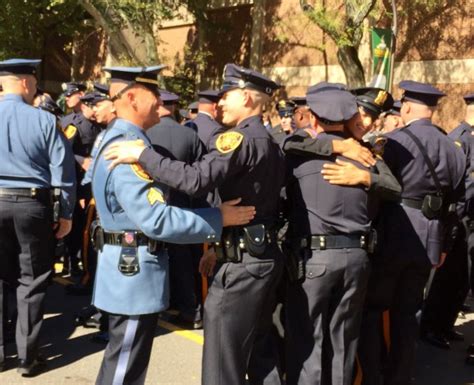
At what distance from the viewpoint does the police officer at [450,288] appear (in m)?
6.01

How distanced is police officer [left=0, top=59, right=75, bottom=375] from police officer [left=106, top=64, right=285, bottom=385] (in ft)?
5.88

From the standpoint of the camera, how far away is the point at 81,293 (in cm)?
702

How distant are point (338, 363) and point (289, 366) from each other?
0.30 m

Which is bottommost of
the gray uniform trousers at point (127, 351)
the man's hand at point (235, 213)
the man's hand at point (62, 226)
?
the gray uniform trousers at point (127, 351)

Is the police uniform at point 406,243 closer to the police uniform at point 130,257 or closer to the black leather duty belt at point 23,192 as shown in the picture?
the police uniform at point 130,257

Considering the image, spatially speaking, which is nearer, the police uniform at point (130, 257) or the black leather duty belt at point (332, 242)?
the police uniform at point (130, 257)

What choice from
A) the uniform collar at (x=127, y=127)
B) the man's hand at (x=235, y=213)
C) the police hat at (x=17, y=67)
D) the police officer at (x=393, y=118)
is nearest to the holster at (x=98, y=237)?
the uniform collar at (x=127, y=127)

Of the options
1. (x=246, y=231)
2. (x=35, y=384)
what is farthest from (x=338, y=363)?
(x=35, y=384)

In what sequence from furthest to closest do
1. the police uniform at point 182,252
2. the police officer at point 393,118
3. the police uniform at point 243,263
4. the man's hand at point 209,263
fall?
the police officer at point 393,118, the police uniform at point 182,252, the man's hand at point 209,263, the police uniform at point 243,263

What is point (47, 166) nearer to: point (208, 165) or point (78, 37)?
point (208, 165)

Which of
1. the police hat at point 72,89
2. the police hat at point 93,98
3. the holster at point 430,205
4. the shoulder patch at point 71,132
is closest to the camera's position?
the holster at point 430,205

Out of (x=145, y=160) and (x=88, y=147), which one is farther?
(x=88, y=147)

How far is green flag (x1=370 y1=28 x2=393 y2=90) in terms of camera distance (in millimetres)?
12375

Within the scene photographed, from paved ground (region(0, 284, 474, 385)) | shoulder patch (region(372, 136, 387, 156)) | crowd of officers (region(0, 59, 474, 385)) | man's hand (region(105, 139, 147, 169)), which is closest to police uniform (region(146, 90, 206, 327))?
paved ground (region(0, 284, 474, 385))
